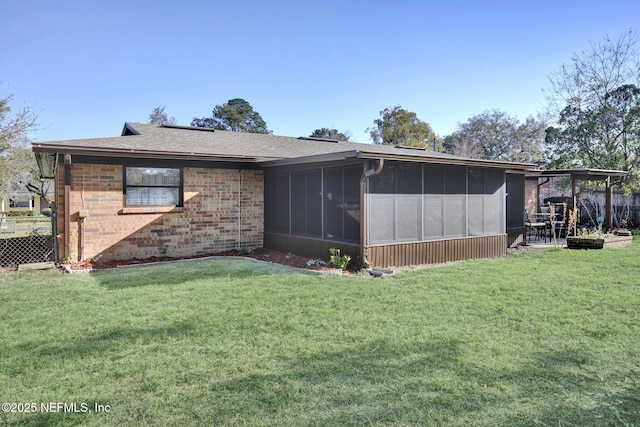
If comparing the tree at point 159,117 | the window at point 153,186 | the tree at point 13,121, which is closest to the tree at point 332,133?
the tree at point 159,117

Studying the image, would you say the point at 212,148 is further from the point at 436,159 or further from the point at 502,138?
the point at 502,138

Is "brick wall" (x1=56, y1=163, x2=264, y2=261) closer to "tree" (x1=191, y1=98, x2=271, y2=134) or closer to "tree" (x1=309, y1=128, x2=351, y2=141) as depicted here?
"tree" (x1=191, y1=98, x2=271, y2=134)

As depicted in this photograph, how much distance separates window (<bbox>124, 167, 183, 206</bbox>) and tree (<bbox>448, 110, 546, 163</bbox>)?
30.2 metres

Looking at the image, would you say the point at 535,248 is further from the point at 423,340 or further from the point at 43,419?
the point at 43,419

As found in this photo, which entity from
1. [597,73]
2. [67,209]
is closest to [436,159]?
[67,209]

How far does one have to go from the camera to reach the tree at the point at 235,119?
4091 cm

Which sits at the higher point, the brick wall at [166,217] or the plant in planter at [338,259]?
the brick wall at [166,217]

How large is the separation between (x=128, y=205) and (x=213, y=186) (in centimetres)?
198

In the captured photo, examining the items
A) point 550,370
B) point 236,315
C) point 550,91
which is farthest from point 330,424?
point 550,91

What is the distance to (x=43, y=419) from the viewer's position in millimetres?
2600

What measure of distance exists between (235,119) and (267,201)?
32.4 meters

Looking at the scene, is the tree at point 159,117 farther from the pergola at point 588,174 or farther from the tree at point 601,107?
the pergola at point 588,174

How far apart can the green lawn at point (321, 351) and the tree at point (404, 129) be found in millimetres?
29878

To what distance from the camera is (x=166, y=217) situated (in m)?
9.26
